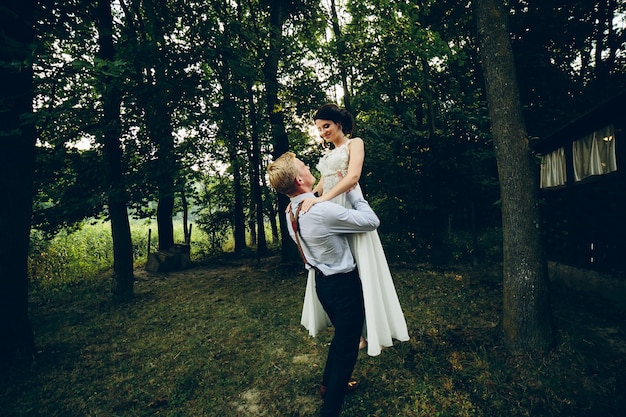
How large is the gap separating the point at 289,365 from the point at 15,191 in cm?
433

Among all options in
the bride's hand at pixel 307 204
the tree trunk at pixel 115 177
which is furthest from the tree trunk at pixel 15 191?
the bride's hand at pixel 307 204

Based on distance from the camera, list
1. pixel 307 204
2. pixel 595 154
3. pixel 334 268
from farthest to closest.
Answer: pixel 595 154 → pixel 334 268 → pixel 307 204

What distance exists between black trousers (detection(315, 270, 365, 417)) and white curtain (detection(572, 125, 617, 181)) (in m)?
7.05

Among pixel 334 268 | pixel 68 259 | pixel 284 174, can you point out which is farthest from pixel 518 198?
pixel 68 259

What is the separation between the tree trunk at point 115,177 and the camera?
243 inches

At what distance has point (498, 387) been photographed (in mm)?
3248

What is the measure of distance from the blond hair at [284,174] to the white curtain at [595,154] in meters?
7.28

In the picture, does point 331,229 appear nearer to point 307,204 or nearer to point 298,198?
point 307,204

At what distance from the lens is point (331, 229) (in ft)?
7.47

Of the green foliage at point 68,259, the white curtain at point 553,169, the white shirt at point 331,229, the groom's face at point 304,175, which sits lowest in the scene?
the green foliage at point 68,259

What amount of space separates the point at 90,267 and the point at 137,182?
272 inches

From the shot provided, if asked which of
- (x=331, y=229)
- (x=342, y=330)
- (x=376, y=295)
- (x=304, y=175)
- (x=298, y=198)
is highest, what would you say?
(x=304, y=175)

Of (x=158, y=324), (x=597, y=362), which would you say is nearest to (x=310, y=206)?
(x=597, y=362)

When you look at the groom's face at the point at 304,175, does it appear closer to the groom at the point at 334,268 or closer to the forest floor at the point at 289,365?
the groom at the point at 334,268
